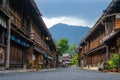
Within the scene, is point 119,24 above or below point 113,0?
below

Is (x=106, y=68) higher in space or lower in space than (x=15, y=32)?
lower

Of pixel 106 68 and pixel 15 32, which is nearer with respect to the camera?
pixel 15 32

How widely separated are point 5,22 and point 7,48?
1.54 m

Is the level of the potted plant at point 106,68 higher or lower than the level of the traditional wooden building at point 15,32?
lower

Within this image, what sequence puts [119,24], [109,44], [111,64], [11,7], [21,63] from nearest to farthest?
[11,7], [111,64], [21,63], [119,24], [109,44]

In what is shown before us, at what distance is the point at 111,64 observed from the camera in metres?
26.0

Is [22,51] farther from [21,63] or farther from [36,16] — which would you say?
[36,16]

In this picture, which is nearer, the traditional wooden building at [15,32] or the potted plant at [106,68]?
the traditional wooden building at [15,32]

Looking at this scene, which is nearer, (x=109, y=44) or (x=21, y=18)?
(x=21, y=18)

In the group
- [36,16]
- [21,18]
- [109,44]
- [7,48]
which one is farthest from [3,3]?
[109,44]

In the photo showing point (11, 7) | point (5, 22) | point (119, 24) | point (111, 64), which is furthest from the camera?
point (119, 24)

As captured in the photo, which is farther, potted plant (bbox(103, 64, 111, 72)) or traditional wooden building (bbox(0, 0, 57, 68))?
potted plant (bbox(103, 64, 111, 72))

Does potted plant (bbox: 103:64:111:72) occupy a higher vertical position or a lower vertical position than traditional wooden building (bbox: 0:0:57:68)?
lower

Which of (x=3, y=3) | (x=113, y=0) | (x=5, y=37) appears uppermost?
(x=113, y=0)
